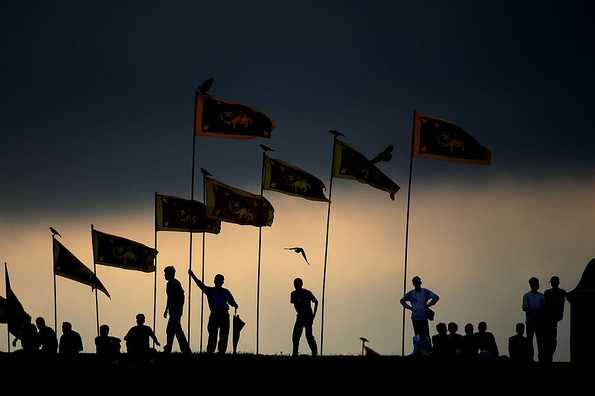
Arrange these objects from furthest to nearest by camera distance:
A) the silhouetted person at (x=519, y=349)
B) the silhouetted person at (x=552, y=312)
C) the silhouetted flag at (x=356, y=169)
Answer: the silhouetted flag at (x=356, y=169) → the silhouetted person at (x=552, y=312) → the silhouetted person at (x=519, y=349)

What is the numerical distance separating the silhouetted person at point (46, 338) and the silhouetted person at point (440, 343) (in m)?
10.3

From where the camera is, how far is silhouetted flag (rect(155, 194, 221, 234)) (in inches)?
2116

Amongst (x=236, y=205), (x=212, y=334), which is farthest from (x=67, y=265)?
(x=212, y=334)

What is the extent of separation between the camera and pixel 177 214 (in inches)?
2125

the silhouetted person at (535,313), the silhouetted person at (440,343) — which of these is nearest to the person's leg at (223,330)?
the silhouetted person at (440,343)

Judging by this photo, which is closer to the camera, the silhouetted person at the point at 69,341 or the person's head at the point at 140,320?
the person's head at the point at 140,320

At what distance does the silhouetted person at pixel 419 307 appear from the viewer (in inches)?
1647

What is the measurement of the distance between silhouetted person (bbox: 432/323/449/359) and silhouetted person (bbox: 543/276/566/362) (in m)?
2.86

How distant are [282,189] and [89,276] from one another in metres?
7.31

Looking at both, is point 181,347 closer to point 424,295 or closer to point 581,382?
point 424,295

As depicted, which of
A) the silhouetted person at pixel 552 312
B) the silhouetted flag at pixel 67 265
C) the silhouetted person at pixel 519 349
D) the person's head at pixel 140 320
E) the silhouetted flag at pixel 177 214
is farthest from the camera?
the silhouetted flag at pixel 177 214

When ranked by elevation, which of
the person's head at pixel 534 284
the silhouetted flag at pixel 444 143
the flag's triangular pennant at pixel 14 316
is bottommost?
the flag's triangular pennant at pixel 14 316

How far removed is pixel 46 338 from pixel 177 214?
12941 mm

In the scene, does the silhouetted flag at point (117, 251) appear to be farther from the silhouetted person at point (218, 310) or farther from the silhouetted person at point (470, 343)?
the silhouetted person at point (470, 343)
